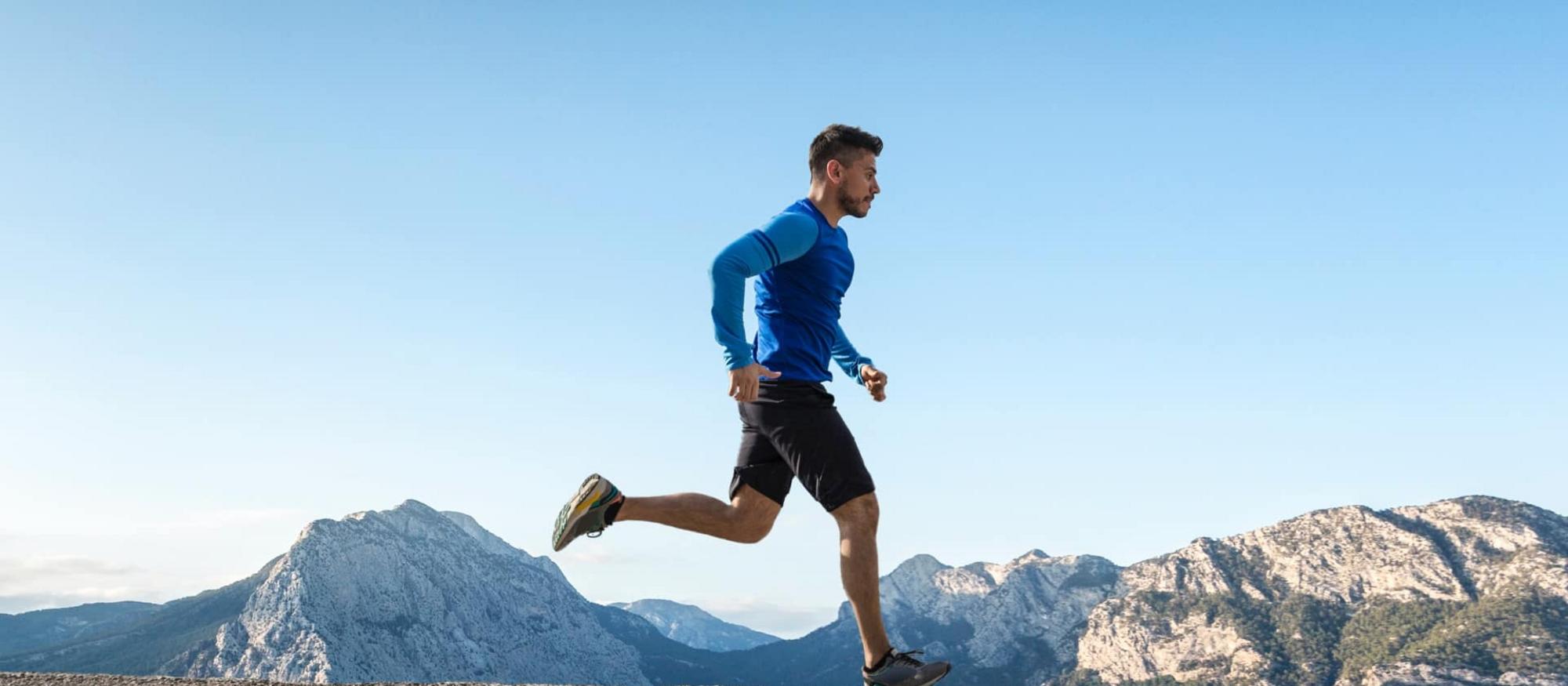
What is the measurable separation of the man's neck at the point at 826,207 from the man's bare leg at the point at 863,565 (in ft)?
4.81

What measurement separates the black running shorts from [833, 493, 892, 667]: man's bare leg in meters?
→ 0.07

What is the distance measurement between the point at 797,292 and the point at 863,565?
1.46 meters

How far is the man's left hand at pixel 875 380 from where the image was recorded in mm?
6406

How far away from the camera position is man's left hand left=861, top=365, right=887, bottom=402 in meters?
6.41

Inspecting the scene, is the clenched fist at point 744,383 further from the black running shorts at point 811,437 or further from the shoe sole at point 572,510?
the shoe sole at point 572,510

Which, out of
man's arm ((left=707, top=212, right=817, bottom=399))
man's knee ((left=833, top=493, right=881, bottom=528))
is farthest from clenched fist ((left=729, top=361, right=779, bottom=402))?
man's knee ((left=833, top=493, right=881, bottom=528))

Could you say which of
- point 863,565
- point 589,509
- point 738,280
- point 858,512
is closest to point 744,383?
point 738,280

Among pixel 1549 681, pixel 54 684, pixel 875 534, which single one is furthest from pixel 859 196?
pixel 1549 681

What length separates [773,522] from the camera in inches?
241

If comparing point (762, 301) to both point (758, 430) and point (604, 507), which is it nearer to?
point (758, 430)

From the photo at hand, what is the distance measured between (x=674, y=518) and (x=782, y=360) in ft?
3.78

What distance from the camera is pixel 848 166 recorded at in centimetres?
575

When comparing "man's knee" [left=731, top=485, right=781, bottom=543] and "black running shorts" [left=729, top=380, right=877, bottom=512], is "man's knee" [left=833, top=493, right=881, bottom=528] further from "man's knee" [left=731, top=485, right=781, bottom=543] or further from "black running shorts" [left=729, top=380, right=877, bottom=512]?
"man's knee" [left=731, top=485, right=781, bottom=543]

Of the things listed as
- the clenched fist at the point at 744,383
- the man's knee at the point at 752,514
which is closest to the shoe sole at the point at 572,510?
the man's knee at the point at 752,514
